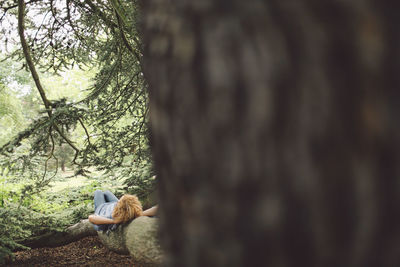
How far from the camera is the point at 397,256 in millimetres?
448

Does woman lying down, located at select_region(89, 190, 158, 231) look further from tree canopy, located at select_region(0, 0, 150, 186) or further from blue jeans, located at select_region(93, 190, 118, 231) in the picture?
tree canopy, located at select_region(0, 0, 150, 186)

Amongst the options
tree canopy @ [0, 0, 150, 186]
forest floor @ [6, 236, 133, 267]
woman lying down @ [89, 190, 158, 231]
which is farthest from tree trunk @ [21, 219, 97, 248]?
tree canopy @ [0, 0, 150, 186]

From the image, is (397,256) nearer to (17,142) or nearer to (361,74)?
(361,74)

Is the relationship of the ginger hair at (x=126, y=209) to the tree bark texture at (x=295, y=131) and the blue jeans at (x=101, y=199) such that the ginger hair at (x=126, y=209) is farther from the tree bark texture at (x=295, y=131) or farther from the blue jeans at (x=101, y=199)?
the tree bark texture at (x=295, y=131)

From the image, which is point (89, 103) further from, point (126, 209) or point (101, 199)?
point (101, 199)

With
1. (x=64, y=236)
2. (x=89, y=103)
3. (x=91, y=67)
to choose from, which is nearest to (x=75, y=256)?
(x=64, y=236)

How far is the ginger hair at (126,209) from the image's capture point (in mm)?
5594

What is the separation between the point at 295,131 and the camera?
0.46m

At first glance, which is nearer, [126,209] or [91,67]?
[91,67]

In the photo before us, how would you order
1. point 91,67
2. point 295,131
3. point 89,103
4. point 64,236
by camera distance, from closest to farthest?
1. point 295,131
2. point 91,67
3. point 89,103
4. point 64,236

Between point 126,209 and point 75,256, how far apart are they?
1.96m

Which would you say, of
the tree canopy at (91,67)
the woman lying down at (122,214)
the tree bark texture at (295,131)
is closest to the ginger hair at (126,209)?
the woman lying down at (122,214)

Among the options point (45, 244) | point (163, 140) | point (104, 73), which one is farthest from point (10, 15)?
point (163, 140)

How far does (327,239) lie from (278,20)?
360mm
